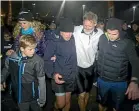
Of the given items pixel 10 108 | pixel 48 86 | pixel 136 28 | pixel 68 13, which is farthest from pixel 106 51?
pixel 68 13

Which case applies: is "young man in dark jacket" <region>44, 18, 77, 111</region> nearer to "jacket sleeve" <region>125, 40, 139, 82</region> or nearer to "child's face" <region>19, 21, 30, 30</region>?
"child's face" <region>19, 21, 30, 30</region>

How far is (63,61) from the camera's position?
543cm

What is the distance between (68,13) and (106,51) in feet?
177

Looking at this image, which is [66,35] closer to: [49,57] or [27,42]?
[49,57]

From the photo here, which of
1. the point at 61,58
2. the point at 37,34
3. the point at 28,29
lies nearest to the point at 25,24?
the point at 28,29

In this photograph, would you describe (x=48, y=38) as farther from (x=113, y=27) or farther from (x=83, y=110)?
(x=83, y=110)

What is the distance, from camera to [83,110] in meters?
6.20

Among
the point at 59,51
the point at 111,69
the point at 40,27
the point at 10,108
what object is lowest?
the point at 10,108

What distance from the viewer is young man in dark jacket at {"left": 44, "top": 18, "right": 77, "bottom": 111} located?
17.5ft

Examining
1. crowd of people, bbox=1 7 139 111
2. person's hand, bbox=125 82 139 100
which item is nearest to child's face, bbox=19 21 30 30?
crowd of people, bbox=1 7 139 111

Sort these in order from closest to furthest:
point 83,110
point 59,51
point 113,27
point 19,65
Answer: point 19,65
point 113,27
point 59,51
point 83,110

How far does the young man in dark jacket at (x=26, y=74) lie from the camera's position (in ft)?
14.8

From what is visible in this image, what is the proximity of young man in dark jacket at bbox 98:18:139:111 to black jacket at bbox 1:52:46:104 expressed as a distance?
1.43 metres

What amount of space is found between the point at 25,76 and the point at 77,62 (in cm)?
149
